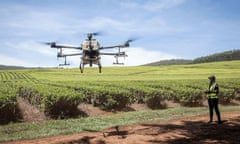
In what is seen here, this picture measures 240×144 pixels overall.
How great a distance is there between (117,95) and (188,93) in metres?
6.14

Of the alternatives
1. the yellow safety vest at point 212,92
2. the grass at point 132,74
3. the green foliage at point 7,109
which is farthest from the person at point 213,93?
the grass at point 132,74

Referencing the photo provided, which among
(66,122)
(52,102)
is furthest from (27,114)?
(66,122)

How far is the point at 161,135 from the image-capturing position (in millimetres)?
12766

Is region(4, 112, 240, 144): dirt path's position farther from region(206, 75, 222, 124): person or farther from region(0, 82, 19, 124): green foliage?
region(0, 82, 19, 124): green foliage

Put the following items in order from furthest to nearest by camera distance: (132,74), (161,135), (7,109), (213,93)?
(132,74), (7,109), (213,93), (161,135)

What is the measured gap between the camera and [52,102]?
762 inches

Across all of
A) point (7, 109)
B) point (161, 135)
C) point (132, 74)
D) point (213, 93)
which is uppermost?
point (132, 74)

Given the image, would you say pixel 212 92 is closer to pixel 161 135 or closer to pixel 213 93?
pixel 213 93

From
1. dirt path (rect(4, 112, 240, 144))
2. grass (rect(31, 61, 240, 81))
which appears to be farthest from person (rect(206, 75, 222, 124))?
grass (rect(31, 61, 240, 81))

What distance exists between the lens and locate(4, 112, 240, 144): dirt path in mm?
11805

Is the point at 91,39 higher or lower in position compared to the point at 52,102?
higher

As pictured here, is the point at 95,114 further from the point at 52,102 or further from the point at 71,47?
the point at 71,47

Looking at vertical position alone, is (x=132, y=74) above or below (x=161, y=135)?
above

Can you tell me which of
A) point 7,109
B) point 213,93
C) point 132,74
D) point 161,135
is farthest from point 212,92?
point 132,74
